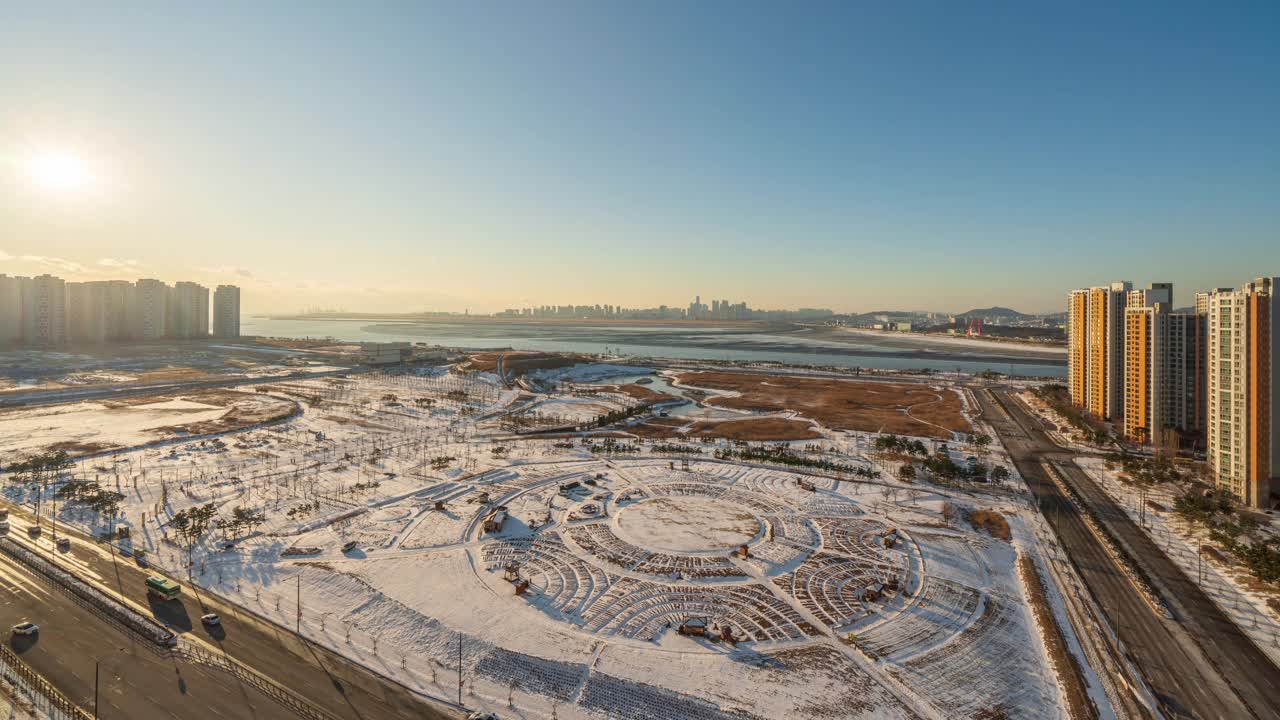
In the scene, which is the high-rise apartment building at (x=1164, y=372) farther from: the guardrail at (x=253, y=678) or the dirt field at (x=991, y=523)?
the guardrail at (x=253, y=678)

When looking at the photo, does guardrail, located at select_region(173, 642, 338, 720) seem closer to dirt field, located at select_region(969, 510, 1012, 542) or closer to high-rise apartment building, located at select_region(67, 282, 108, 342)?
dirt field, located at select_region(969, 510, 1012, 542)

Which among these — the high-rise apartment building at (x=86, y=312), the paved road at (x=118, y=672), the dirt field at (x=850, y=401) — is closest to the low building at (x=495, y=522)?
the paved road at (x=118, y=672)

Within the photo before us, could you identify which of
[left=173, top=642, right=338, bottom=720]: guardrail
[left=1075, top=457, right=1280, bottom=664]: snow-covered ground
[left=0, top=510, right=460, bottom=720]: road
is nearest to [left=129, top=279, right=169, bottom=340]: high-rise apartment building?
[left=0, top=510, right=460, bottom=720]: road

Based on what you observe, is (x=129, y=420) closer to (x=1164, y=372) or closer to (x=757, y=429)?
(x=757, y=429)

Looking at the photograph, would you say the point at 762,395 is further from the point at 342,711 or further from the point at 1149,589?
the point at 342,711

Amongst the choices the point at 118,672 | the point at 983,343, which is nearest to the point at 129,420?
the point at 118,672
